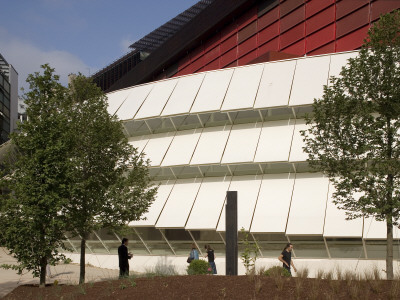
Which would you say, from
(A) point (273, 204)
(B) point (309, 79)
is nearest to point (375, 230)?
(A) point (273, 204)

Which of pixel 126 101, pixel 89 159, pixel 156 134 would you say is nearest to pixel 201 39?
pixel 126 101

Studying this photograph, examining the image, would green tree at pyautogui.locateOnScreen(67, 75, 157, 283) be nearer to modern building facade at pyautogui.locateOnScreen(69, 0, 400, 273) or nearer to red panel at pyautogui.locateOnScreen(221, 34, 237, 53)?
modern building facade at pyautogui.locateOnScreen(69, 0, 400, 273)

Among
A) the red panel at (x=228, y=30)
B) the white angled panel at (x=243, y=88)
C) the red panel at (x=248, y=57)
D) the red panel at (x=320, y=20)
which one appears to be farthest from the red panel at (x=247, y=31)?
the white angled panel at (x=243, y=88)

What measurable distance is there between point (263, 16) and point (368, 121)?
19943 millimetres

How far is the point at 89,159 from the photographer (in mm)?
17922

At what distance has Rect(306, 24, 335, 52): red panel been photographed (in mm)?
28469

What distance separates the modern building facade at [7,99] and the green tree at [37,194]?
104 feet

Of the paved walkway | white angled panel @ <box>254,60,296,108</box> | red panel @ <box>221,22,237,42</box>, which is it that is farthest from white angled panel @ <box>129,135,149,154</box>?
red panel @ <box>221,22,237,42</box>

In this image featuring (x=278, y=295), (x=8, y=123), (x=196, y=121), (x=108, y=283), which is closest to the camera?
(x=278, y=295)

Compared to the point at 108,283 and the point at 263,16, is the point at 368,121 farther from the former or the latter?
the point at 263,16

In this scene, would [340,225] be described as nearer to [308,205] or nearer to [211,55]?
[308,205]

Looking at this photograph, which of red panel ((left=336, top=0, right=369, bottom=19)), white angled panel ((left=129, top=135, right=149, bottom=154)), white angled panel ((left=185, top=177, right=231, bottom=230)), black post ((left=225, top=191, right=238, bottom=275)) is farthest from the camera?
red panel ((left=336, top=0, right=369, bottom=19))

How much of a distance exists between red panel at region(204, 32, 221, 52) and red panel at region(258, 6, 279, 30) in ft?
14.0

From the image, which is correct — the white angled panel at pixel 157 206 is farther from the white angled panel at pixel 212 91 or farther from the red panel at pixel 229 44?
the red panel at pixel 229 44
